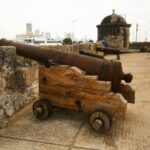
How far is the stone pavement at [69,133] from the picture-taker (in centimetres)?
306

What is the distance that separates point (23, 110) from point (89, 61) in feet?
4.56

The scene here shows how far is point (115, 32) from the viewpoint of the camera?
23.5 m

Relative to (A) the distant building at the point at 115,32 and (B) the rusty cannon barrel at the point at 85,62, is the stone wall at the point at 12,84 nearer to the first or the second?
(B) the rusty cannon barrel at the point at 85,62

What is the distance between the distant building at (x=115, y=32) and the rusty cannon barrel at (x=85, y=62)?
19257 millimetres

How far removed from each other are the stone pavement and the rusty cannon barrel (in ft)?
2.04

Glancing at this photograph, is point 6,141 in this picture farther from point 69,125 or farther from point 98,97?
point 98,97

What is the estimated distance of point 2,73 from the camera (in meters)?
3.51

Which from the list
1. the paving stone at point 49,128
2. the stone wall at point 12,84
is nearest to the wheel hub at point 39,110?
the paving stone at point 49,128

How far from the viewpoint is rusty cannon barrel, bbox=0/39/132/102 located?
12.2 feet

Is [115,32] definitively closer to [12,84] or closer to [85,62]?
[85,62]

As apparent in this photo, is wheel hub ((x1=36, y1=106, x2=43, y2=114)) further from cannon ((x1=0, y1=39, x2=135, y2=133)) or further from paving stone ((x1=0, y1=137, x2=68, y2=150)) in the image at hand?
paving stone ((x1=0, y1=137, x2=68, y2=150))

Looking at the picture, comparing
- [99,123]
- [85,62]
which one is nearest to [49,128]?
[99,123]

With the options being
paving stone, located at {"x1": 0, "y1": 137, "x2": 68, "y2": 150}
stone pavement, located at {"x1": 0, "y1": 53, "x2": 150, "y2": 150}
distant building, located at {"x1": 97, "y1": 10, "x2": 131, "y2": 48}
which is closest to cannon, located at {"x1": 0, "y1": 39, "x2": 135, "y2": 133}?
stone pavement, located at {"x1": 0, "y1": 53, "x2": 150, "y2": 150}

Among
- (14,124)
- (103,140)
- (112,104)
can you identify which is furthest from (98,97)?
(14,124)
